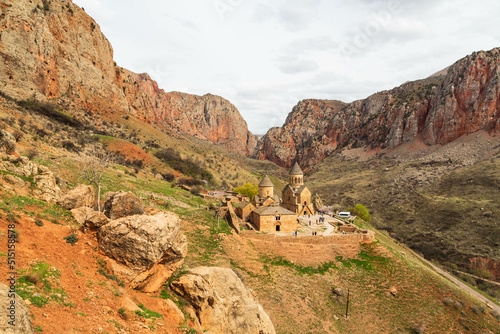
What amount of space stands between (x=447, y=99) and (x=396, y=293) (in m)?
122

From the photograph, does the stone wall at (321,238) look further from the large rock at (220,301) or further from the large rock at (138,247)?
the large rock at (138,247)

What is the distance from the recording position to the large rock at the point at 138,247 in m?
10.7

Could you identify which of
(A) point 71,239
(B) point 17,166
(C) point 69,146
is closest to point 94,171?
(B) point 17,166

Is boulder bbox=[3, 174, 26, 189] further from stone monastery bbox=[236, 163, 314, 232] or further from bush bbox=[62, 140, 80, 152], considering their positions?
bush bbox=[62, 140, 80, 152]

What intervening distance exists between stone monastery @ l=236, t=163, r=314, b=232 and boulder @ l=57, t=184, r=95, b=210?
21.7m

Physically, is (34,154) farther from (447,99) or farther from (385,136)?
(385,136)

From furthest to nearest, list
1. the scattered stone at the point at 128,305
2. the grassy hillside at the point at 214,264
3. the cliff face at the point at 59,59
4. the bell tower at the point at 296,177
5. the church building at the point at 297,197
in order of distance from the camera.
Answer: the cliff face at the point at 59,59 → the bell tower at the point at 296,177 → the church building at the point at 297,197 → the scattered stone at the point at 128,305 → the grassy hillside at the point at 214,264

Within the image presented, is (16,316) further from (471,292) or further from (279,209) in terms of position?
(471,292)

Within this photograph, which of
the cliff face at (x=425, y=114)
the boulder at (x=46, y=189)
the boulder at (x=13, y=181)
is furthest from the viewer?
the cliff face at (x=425, y=114)

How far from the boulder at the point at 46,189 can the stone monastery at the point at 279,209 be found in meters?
23.4

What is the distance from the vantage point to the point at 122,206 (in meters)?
16.0

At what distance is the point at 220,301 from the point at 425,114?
150 m

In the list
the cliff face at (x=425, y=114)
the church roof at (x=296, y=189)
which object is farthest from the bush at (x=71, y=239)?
the cliff face at (x=425, y=114)

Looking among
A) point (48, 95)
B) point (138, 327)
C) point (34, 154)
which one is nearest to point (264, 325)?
point (138, 327)
